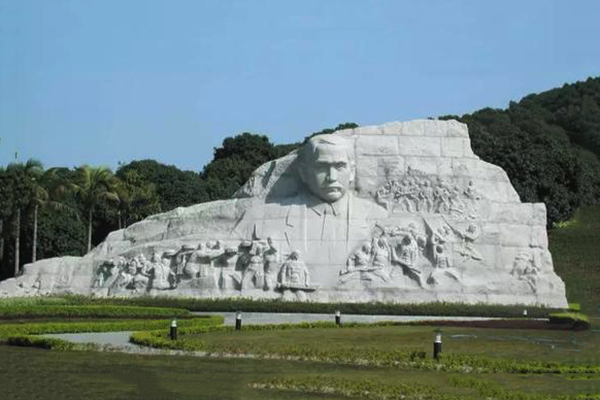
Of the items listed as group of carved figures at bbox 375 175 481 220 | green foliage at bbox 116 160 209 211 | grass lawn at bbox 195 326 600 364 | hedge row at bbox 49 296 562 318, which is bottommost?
grass lawn at bbox 195 326 600 364

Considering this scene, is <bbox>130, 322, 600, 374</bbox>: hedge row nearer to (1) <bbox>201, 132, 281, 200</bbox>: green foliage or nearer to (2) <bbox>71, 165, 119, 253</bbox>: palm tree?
(2) <bbox>71, 165, 119, 253</bbox>: palm tree

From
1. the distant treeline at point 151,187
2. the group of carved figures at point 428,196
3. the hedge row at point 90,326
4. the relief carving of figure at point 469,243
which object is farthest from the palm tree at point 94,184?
the hedge row at point 90,326

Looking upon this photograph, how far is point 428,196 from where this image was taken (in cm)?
2497

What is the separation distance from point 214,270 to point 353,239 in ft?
11.8

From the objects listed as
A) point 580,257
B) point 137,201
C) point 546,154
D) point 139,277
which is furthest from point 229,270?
point 546,154

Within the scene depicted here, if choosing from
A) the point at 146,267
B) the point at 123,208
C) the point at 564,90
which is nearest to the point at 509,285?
the point at 146,267

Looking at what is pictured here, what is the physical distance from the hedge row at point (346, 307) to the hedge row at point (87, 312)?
1812 mm

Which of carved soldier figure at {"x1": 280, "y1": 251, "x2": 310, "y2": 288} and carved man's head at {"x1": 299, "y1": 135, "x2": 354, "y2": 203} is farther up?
carved man's head at {"x1": 299, "y1": 135, "x2": 354, "y2": 203}

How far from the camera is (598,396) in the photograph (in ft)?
32.0

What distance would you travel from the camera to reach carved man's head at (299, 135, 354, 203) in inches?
955

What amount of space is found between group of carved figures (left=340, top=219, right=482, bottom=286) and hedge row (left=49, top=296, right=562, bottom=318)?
56.2 inches

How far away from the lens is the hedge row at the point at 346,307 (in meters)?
22.3

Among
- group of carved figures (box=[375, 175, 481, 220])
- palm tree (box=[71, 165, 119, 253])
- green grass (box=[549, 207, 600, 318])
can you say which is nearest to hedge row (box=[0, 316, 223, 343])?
group of carved figures (box=[375, 175, 481, 220])

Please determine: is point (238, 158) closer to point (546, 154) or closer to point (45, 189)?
point (546, 154)
